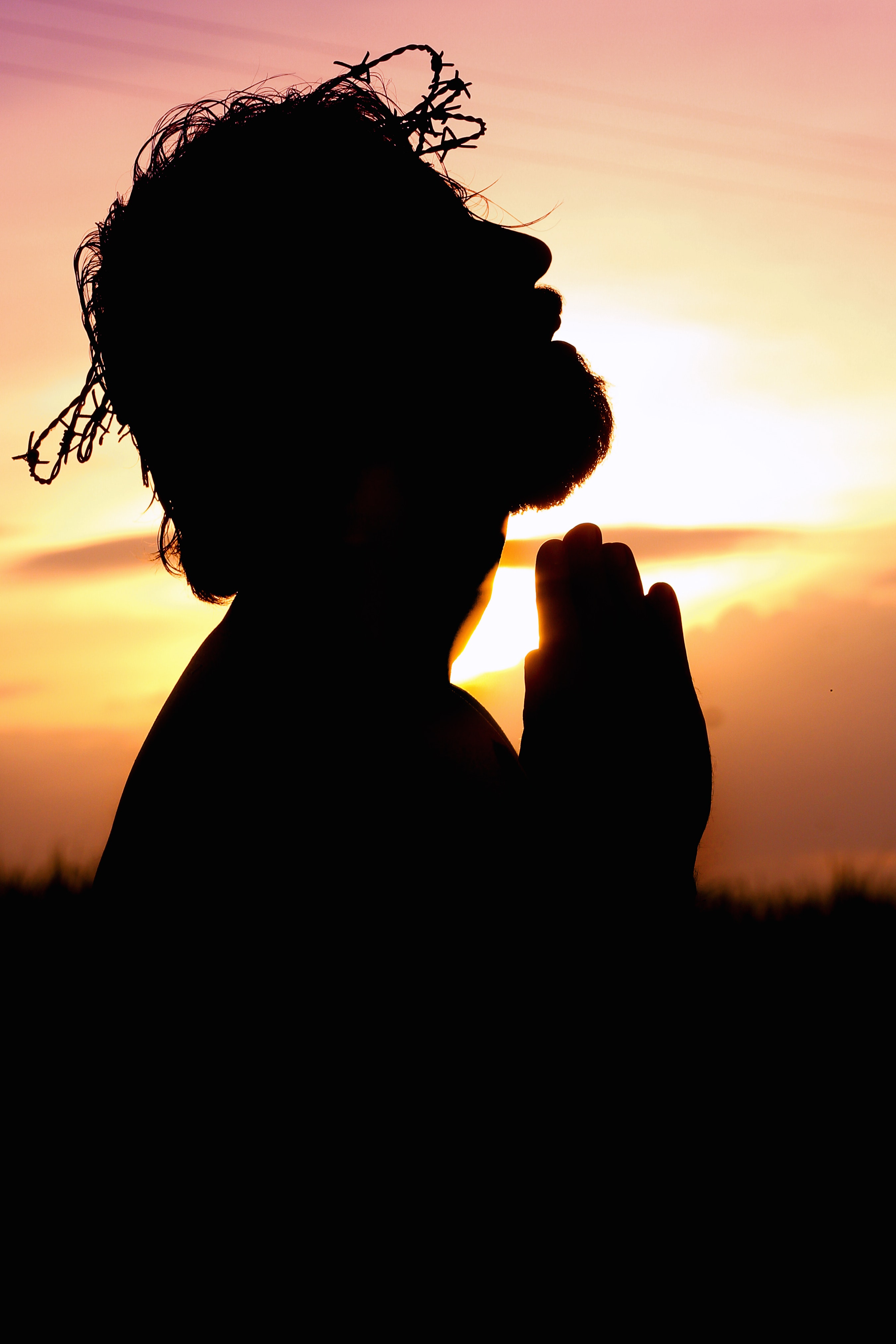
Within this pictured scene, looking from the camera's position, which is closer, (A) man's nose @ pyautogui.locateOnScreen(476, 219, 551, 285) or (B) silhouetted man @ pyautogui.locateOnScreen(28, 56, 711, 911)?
(B) silhouetted man @ pyautogui.locateOnScreen(28, 56, 711, 911)

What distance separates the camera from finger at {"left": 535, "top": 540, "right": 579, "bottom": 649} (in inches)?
43.3

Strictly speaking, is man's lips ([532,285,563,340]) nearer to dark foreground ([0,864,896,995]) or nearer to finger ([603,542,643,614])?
finger ([603,542,643,614])

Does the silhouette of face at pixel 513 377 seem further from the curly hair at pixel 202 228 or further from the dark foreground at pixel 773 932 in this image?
the dark foreground at pixel 773 932

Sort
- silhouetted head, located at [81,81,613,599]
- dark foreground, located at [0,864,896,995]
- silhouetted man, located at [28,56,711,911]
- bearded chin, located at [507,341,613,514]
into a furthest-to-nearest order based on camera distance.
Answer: dark foreground, located at [0,864,896,995] < bearded chin, located at [507,341,613,514] < silhouetted head, located at [81,81,613,599] < silhouetted man, located at [28,56,711,911]

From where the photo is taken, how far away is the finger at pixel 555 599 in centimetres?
110

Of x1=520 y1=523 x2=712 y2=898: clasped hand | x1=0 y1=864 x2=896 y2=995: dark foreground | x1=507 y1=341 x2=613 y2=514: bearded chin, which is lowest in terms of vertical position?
x1=0 y1=864 x2=896 y2=995: dark foreground

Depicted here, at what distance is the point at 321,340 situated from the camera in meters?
1.06

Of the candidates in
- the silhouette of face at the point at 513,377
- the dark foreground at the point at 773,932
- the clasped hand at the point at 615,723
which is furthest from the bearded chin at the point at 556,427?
the dark foreground at the point at 773,932

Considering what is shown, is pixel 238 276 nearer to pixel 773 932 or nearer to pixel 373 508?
pixel 373 508

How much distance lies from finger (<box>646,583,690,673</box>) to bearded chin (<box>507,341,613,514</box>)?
184mm

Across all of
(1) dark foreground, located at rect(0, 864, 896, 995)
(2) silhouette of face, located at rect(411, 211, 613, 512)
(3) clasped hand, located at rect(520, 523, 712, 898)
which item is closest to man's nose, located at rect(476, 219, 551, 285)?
(2) silhouette of face, located at rect(411, 211, 613, 512)

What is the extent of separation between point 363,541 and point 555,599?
0.24 meters

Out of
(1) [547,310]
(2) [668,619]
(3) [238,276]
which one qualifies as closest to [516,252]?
(1) [547,310]

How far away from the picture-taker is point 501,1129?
0.87 metres
